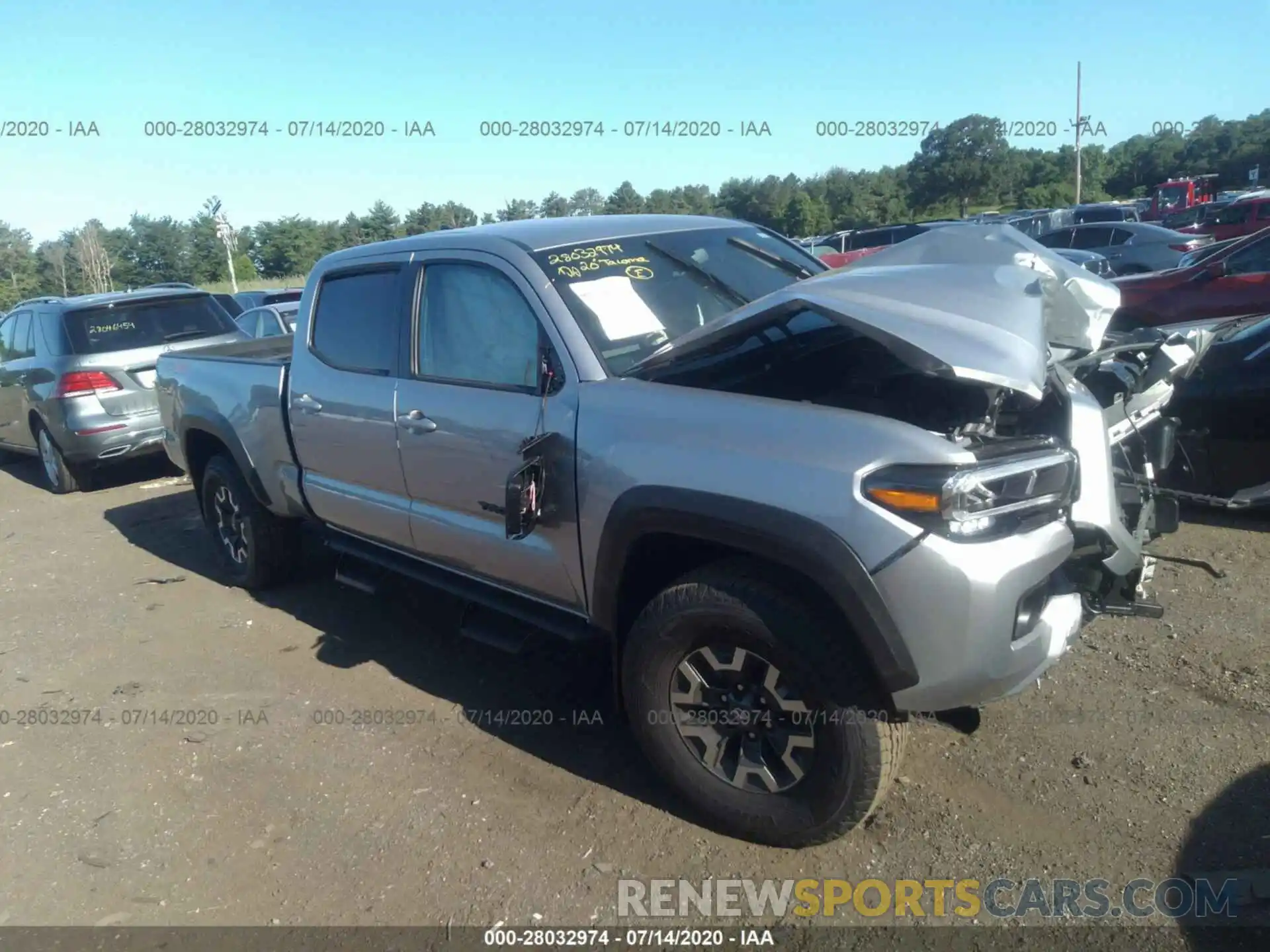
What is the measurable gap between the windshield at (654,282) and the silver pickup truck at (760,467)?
14mm

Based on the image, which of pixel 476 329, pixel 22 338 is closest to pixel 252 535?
pixel 476 329

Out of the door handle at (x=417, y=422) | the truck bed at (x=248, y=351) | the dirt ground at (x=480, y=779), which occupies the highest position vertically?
the truck bed at (x=248, y=351)

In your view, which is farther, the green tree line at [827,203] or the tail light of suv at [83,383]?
the green tree line at [827,203]

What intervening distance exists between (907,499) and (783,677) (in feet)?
2.24

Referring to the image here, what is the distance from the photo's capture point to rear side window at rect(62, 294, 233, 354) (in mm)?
8656

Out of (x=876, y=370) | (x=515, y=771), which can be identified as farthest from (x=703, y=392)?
(x=515, y=771)

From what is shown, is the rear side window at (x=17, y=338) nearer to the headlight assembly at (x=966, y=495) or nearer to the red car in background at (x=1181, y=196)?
the headlight assembly at (x=966, y=495)

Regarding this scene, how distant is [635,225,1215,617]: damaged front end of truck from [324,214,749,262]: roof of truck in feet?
2.64

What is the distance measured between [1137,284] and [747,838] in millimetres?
8255

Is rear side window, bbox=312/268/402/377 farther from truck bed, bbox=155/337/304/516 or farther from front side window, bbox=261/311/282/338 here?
front side window, bbox=261/311/282/338

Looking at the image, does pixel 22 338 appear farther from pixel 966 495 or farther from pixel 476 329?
pixel 966 495

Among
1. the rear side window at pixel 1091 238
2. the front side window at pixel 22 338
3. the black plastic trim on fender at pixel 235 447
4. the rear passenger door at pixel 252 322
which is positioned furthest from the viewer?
the rear side window at pixel 1091 238

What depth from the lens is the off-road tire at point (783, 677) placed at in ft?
8.90

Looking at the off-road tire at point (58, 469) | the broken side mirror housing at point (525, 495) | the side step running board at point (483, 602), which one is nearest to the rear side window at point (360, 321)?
the side step running board at point (483, 602)
